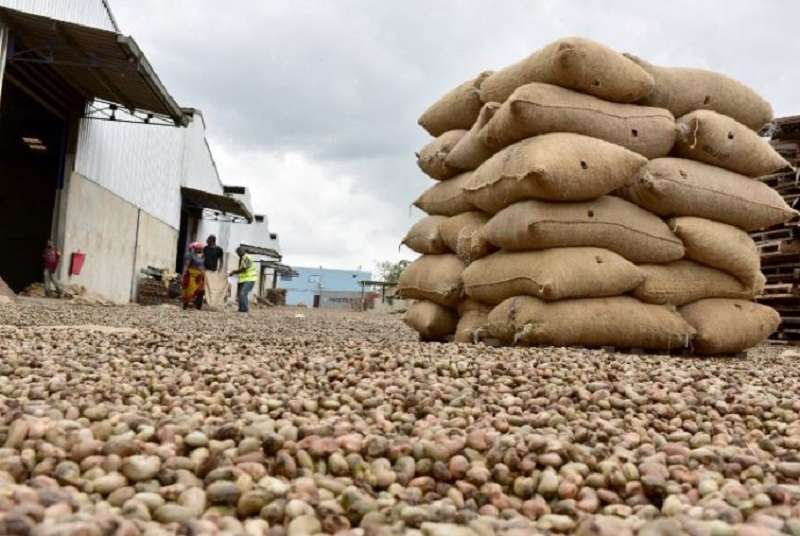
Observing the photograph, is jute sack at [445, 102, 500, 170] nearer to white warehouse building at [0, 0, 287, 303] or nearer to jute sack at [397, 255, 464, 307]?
jute sack at [397, 255, 464, 307]

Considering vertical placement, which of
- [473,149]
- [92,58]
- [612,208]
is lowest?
[612,208]

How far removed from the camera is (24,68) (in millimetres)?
10656

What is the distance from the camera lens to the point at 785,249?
8352mm

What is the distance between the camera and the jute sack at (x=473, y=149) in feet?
15.8

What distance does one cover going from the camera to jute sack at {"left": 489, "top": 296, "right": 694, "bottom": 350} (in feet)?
13.9

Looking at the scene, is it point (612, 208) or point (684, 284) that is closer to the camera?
point (612, 208)

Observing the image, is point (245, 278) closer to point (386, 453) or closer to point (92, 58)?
point (92, 58)

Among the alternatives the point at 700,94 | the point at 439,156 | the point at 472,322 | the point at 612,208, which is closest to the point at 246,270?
the point at 439,156

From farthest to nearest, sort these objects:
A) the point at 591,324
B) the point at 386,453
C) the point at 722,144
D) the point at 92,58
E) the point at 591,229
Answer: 1. the point at 92,58
2. the point at 722,144
3. the point at 591,229
4. the point at 591,324
5. the point at 386,453

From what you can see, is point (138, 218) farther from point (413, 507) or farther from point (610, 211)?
point (413, 507)

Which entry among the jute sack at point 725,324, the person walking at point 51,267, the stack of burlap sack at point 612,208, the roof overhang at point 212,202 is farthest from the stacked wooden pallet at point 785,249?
the roof overhang at point 212,202

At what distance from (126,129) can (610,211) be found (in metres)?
12.7

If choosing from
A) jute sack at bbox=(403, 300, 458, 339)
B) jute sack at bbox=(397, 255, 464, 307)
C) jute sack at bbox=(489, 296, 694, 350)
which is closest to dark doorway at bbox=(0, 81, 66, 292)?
jute sack at bbox=(397, 255, 464, 307)

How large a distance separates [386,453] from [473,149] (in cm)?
377
